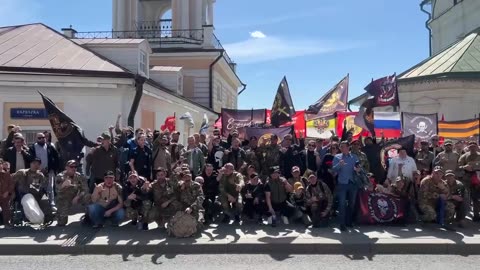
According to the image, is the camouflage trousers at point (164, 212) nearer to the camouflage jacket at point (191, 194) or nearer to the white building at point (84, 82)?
the camouflage jacket at point (191, 194)

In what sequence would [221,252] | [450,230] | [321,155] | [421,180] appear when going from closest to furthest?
[221,252]
[450,230]
[421,180]
[321,155]

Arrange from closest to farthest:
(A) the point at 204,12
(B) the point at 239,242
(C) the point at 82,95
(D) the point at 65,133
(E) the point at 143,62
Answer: (B) the point at 239,242, (D) the point at 65,133, (C) the point at 82,95, (E) the point at 143,62, (A) the point at 204,12

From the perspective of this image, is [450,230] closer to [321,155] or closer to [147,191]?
[321,155]

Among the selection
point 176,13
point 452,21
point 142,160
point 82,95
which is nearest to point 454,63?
point 452,21

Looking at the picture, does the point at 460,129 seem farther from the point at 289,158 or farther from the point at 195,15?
the point at 195,15

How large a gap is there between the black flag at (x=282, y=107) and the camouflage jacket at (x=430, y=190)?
4.37 meters

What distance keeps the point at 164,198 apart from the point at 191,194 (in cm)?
52

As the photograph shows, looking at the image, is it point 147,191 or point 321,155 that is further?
point 321,155

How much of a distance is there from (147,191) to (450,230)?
564cm

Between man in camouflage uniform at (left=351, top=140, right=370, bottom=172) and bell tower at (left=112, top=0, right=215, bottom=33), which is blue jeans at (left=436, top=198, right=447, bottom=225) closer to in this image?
man in camouflage uniform at (left=351, top=140, right=370, bottom=172)

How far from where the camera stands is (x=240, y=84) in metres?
42.6

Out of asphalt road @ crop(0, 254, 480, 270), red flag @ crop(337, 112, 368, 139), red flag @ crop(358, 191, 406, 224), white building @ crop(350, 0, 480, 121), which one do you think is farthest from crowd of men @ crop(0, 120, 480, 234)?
white building @ crop(350, 0, 480, 121)

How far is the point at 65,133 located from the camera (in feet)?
34.7

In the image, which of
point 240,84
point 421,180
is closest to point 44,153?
point 421,180
